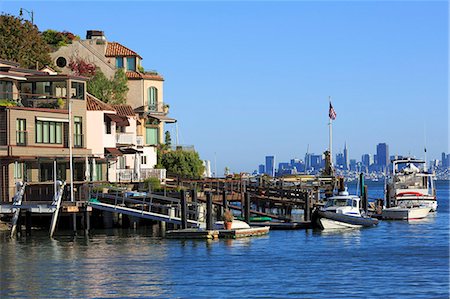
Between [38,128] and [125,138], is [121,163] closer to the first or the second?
[125,138]

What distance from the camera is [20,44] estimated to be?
102062 mm

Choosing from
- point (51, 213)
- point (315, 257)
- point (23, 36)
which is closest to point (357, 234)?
point (315, 257)

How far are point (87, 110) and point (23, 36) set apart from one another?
19013 mm

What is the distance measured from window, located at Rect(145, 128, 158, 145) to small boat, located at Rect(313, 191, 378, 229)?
28827 millimetres

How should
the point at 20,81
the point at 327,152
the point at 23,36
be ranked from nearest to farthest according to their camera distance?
the point at 20,81 → the point at 23,36 → the point at 327,152

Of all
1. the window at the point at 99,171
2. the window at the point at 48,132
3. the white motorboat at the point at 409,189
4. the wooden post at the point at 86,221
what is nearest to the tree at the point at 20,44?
the window at the point at 99,171

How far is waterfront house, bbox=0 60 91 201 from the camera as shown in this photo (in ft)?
251

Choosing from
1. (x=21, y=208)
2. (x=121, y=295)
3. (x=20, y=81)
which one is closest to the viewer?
(x=121, y=295)

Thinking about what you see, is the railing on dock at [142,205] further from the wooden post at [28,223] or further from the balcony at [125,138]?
the balcony at [125,138]

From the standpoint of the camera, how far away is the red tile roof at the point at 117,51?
111750 millimetres

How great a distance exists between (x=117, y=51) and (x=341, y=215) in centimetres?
4035

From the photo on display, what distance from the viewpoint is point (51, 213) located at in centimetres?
7331

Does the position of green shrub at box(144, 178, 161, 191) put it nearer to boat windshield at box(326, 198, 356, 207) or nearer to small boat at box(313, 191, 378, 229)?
small boat at box(313, 191, 378, 229)

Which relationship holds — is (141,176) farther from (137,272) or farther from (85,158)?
(137,272)
